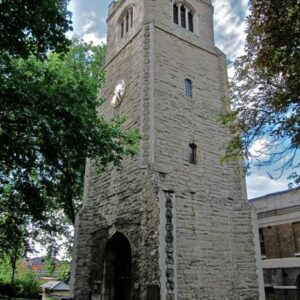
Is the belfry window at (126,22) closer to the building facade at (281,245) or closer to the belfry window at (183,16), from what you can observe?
the belfry window at (183,16)

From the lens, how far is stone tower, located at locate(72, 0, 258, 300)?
1092cm

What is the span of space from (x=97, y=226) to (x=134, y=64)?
22.7ft

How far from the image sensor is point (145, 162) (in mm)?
12141

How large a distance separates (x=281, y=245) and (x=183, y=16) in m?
12.6

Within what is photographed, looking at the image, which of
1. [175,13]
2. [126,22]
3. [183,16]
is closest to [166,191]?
[175,13]

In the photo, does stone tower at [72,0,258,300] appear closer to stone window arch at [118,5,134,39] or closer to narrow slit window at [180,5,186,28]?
narrow slit window at [180,5,186,28]

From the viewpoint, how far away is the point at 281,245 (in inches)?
709

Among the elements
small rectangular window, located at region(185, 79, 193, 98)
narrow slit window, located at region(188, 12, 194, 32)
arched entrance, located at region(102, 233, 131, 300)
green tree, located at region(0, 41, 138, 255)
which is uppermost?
narrow slit window, located at region(188, 12, 194, 32)

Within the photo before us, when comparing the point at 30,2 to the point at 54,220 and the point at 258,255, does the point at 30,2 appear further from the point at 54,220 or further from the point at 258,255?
the point at 54,220

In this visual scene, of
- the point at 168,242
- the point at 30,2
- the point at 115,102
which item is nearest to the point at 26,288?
the point at 115,102

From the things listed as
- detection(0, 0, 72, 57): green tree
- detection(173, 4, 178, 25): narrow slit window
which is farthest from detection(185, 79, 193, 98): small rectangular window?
detection(0, 0, 72, 57): green tree

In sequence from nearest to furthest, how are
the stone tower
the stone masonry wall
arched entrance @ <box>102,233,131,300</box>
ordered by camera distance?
the stone tower, the stone masonry wall, arched entrance @ <box>102,233,131,300</box>

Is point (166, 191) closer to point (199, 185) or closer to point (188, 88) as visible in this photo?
point (199, 185)

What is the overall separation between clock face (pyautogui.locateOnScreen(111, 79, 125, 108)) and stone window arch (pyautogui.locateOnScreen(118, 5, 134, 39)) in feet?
10.1
